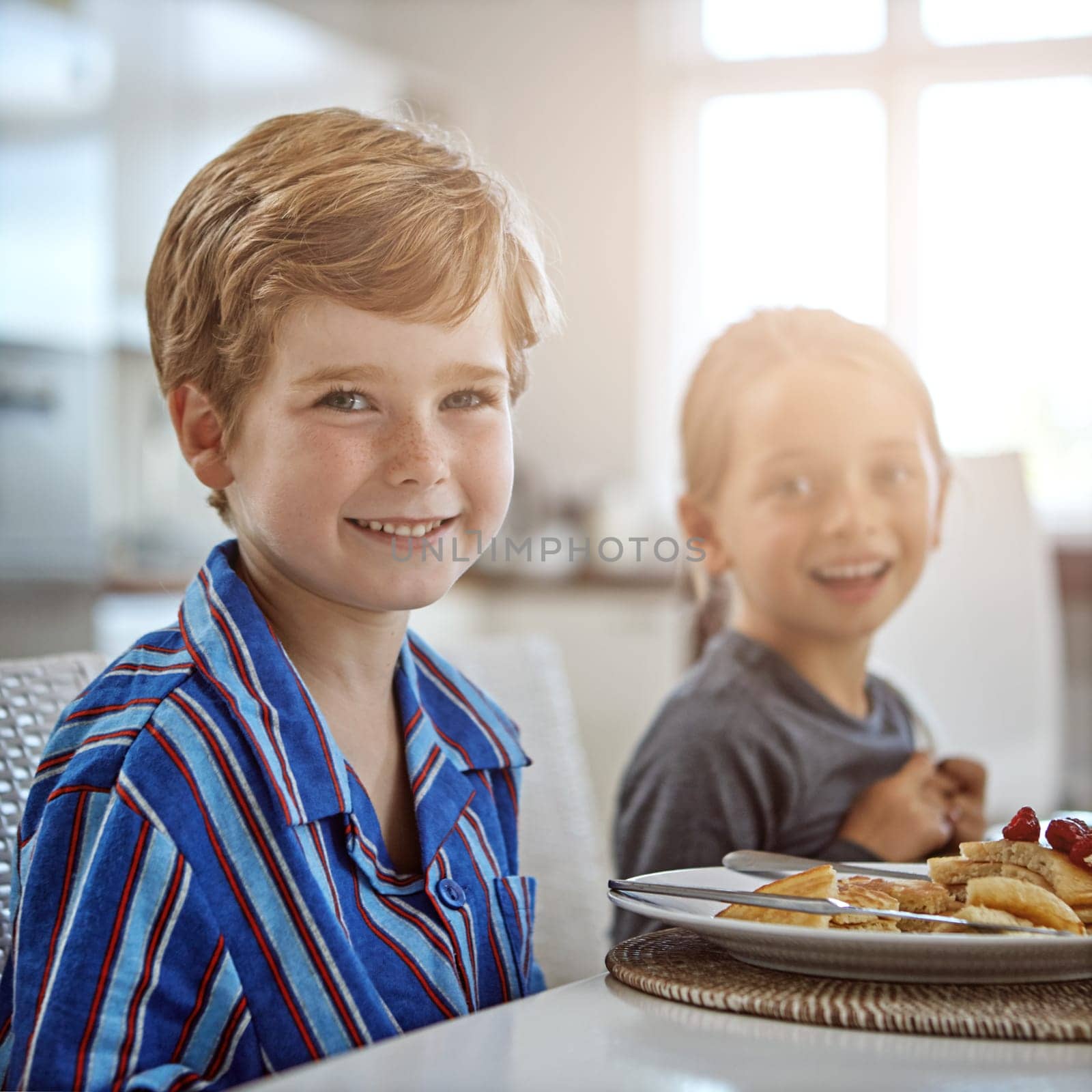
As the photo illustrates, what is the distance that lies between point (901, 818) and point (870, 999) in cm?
33

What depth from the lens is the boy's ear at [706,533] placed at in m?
0.90

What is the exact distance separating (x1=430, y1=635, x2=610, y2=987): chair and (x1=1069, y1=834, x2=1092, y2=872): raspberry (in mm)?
460

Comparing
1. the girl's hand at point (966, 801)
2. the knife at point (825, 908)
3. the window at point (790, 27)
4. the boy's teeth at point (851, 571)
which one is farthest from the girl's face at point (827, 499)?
the window at point (790, 27)

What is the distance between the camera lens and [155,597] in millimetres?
2475

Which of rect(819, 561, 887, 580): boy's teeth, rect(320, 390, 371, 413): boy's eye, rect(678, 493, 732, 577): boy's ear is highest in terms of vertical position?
rect(320, 390, 371, 413): boy's eye

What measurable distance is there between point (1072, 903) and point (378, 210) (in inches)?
17.3

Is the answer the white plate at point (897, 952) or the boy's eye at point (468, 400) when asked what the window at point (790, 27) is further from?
the white plate at point (897, 952)

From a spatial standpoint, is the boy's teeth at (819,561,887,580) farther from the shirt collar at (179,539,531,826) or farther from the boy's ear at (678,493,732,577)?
the shirt collar at (179,539,531,826)

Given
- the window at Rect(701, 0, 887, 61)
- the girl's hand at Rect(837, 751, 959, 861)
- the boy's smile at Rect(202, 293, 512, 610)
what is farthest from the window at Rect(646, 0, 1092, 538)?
the boy's smile at Rect(202, 293, 512, 610)

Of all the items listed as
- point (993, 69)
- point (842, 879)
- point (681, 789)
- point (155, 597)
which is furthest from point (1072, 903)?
point (993, 69)

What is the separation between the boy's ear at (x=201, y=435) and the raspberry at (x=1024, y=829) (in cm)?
41

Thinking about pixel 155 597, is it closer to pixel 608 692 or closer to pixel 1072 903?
pixel 608 692

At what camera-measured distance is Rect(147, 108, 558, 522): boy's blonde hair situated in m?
0.63

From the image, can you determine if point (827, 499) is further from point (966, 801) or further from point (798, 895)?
point (798, 895)
